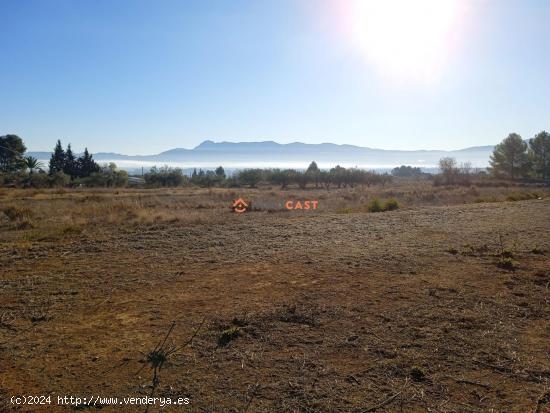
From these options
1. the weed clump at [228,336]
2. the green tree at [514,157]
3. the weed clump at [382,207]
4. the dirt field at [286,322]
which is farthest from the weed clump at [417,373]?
the green tree at [514,157]

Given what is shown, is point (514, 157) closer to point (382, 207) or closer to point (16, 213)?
point (382, 207)

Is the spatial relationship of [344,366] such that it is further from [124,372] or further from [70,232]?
[70,232]

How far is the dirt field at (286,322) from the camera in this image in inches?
126

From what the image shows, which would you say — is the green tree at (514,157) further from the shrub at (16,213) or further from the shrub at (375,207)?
the shrub at (16,213)

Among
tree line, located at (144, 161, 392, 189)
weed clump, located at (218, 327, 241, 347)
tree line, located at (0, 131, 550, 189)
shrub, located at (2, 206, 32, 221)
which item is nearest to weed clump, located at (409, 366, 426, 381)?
weed clump, located at (218, 327, 241, 347)

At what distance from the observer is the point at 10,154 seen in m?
61.1

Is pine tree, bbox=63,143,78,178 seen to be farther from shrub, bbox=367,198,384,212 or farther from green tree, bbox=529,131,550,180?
green tree, bbox=529,131,550,180

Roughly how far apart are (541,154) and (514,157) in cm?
713

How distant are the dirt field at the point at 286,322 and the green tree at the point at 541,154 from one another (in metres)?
60.6

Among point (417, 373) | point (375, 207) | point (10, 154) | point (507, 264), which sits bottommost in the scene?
point (417, 373)

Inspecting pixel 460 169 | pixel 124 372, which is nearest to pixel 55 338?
pixel 124 372

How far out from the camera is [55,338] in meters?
4.11

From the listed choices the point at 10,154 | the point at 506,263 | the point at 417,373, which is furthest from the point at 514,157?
the point at 10,154

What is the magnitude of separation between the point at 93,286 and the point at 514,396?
17.3ft
